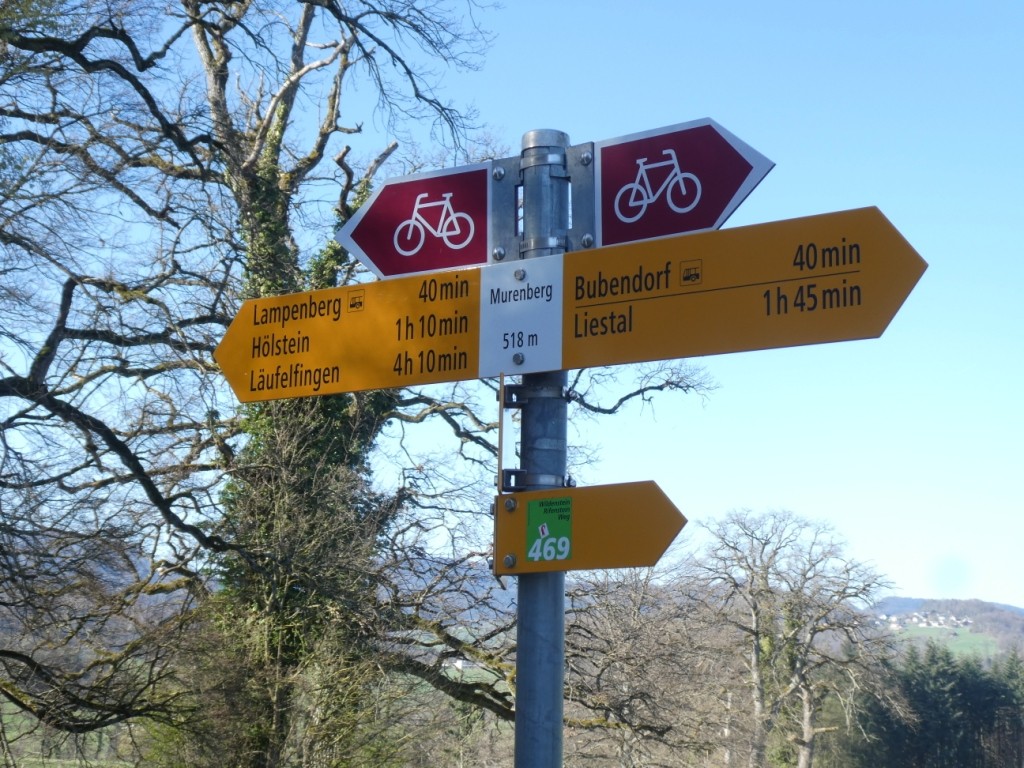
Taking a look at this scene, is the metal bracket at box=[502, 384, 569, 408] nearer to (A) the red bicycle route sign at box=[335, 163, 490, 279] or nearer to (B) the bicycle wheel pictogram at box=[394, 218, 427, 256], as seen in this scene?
(A) the red bicycle route sign at box=[335, 163, 490, 279]

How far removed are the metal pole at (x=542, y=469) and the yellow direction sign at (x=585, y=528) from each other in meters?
0.08

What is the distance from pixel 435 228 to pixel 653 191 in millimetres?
823

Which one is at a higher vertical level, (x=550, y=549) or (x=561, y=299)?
(x=561, y=299)

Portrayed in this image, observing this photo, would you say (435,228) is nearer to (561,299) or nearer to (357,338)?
(357,338)

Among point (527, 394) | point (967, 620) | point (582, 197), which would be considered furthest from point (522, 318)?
point (967, 620)

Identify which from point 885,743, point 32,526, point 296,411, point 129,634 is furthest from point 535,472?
point 885,743

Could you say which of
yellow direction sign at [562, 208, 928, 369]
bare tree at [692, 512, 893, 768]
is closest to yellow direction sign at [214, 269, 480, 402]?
yellow direction sign at [562, 208, 928, 369]

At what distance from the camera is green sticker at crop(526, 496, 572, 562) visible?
3.44 meters

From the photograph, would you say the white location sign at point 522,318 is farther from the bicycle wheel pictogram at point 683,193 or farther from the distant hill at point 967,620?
the distant hill at point 967,620

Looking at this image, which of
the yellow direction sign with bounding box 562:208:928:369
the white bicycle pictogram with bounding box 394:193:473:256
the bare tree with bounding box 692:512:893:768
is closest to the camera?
the yellow direction sign with bounding box 562:208:928:369

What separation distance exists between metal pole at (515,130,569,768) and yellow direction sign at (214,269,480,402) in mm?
269

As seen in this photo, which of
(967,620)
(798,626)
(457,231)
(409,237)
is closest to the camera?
(457,231)

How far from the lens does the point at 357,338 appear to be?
409 centimetres

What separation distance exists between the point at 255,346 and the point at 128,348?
533 centimetres
